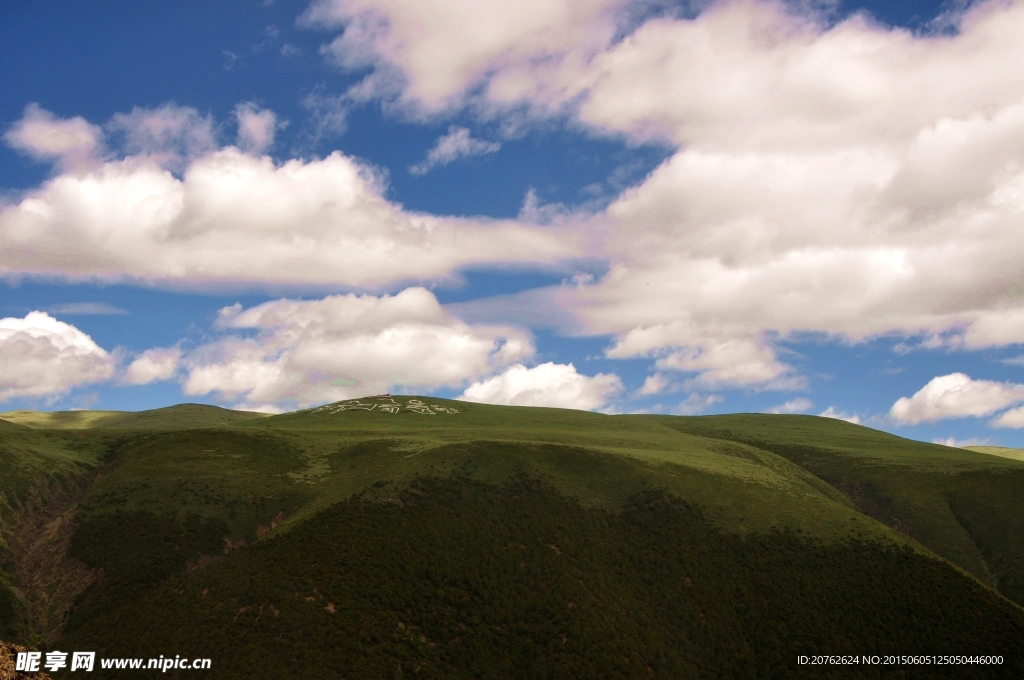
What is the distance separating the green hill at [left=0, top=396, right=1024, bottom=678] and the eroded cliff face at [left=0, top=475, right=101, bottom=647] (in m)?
0.26

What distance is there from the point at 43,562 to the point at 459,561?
143 ft

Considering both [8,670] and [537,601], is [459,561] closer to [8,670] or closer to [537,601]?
[537,601]

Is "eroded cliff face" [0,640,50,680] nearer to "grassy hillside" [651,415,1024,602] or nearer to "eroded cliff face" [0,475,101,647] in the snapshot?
"eroded cliff face" [0,475,101,647]

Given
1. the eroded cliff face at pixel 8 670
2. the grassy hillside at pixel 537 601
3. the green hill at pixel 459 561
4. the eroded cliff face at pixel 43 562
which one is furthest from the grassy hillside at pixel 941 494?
the eroded cliff face at pixel 43 562

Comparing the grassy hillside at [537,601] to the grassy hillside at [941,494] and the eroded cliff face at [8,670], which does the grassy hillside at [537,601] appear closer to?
the eroded cliff face at [8,670]

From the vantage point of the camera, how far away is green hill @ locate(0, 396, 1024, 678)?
2363 inches

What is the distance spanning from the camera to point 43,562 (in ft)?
226

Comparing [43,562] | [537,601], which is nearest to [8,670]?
[43,562]

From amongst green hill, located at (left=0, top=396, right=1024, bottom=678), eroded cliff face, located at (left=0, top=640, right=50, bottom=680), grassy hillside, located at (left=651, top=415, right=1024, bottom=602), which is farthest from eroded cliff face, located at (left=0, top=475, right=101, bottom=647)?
grassy hillside, located at (left=651, top=415, right=1024, bottom=602)

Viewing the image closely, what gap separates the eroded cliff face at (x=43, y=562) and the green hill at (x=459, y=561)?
0.86 feet

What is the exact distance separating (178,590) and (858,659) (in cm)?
6781

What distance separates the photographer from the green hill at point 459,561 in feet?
197

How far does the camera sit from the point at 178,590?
62625mm

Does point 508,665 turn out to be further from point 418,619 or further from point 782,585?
point 782,585
